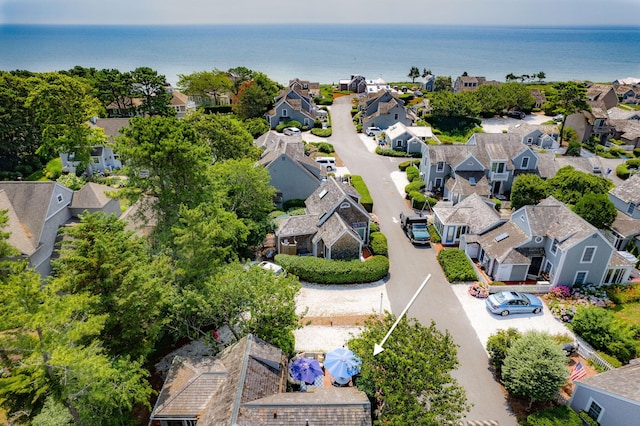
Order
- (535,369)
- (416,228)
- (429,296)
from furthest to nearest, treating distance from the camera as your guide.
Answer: (416,228) → (429,296) → (535,369)

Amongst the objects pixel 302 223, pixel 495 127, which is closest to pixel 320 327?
pixel 302 223

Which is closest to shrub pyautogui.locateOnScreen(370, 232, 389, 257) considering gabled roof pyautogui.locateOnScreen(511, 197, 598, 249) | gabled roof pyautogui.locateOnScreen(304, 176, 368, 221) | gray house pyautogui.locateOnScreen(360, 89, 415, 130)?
gabled roof pyautogui.locateOnScreen(304, 176, 368, 221)

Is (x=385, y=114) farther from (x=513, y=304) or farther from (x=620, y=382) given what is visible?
(x=620, y=382)

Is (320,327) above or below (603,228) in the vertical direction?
below

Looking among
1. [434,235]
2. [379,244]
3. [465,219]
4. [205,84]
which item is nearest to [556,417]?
[379,244]

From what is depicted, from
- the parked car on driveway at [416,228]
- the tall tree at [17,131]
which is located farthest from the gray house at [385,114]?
the tall tree at [17,131]

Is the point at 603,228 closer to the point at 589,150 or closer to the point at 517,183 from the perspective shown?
the point at 517,183
